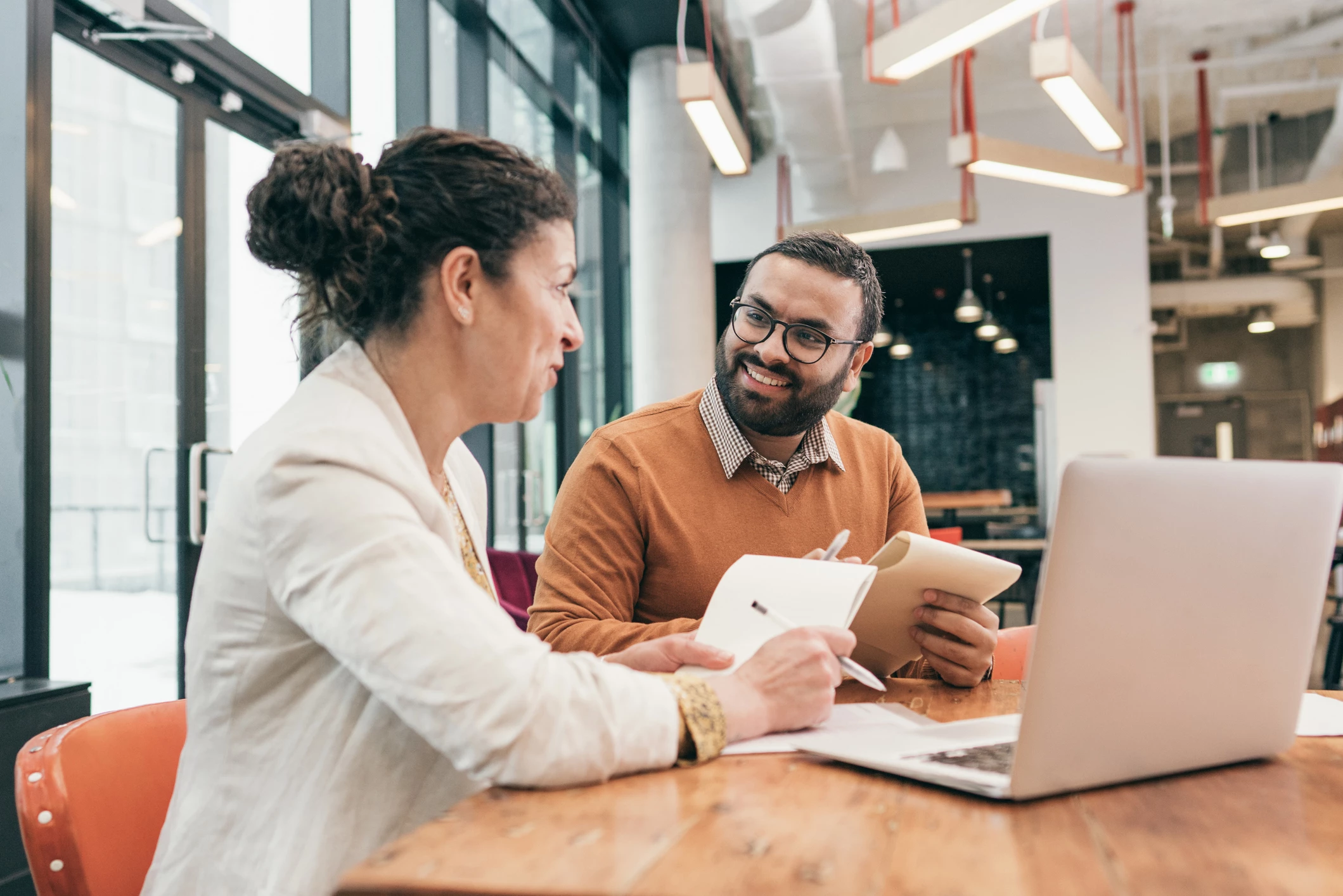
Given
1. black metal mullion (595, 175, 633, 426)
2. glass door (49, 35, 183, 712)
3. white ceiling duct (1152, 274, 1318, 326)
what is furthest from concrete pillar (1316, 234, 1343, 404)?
glass door (49, 35, 183, 712)

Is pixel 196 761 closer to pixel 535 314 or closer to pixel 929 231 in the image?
pixel 535 314

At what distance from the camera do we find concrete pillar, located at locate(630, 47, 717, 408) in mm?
6660

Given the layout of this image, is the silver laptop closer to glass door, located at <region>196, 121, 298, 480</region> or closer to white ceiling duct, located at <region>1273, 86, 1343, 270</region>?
glass door, located at <region>196, 121, 298, 480</region>

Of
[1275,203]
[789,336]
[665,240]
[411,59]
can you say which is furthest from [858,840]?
[1275,203]

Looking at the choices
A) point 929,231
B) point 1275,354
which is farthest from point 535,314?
point 1275,354

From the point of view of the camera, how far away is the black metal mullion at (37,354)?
249 cm

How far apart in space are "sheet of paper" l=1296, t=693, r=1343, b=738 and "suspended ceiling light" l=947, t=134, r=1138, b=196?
3746 millimetres

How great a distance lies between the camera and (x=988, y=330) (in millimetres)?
9977

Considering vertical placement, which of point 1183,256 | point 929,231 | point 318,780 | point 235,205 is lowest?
point 318,780

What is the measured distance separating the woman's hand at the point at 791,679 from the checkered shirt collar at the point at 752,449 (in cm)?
78

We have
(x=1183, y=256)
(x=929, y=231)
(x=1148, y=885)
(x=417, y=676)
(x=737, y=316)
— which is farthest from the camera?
(x=1183, y=256)

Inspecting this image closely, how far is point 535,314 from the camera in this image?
1134 millimetres

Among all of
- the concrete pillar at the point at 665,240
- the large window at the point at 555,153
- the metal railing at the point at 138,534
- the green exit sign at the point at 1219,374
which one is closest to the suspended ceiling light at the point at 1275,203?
the concrete pillar at the point at 665,240

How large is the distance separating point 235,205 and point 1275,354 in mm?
11432
